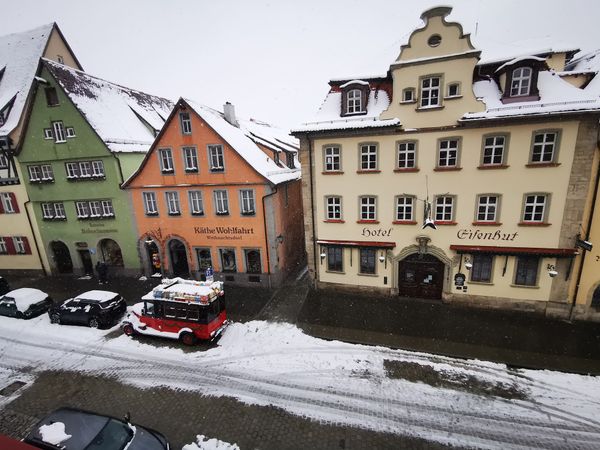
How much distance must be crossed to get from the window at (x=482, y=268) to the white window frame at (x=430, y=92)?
840 centimetres

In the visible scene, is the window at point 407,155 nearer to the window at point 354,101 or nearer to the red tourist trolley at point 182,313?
the window at point 354,101

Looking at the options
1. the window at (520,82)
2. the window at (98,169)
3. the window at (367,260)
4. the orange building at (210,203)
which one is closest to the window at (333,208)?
the window at (367,260)

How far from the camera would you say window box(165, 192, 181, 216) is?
2122 centimetres

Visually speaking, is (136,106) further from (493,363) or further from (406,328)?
(493,363)

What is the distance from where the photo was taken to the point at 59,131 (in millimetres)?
22016

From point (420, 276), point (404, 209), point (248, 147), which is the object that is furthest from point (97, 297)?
point (420, 276)

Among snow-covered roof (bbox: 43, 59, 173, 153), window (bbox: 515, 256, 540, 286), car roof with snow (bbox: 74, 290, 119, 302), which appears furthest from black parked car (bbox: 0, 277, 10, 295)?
window (bbox: 515, 256, 540, 286)

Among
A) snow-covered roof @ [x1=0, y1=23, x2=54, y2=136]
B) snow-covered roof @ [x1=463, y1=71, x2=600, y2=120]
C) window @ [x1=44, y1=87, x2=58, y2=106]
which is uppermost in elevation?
snow-covered roof @ [x1=0, y1=23, x2=54, y2=136]

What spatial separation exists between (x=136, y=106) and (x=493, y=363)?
3183 cm

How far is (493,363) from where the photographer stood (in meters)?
12.4

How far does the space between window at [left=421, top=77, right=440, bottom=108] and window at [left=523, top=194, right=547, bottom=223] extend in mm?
6543

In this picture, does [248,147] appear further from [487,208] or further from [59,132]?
[487,208]

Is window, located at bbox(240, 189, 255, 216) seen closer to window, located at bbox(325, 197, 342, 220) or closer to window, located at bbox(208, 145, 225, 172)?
window, located at bbox(208, 145, 225, 172)

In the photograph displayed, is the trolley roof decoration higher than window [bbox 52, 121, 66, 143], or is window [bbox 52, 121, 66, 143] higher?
window [bbox 52, 121, 66, 143]
